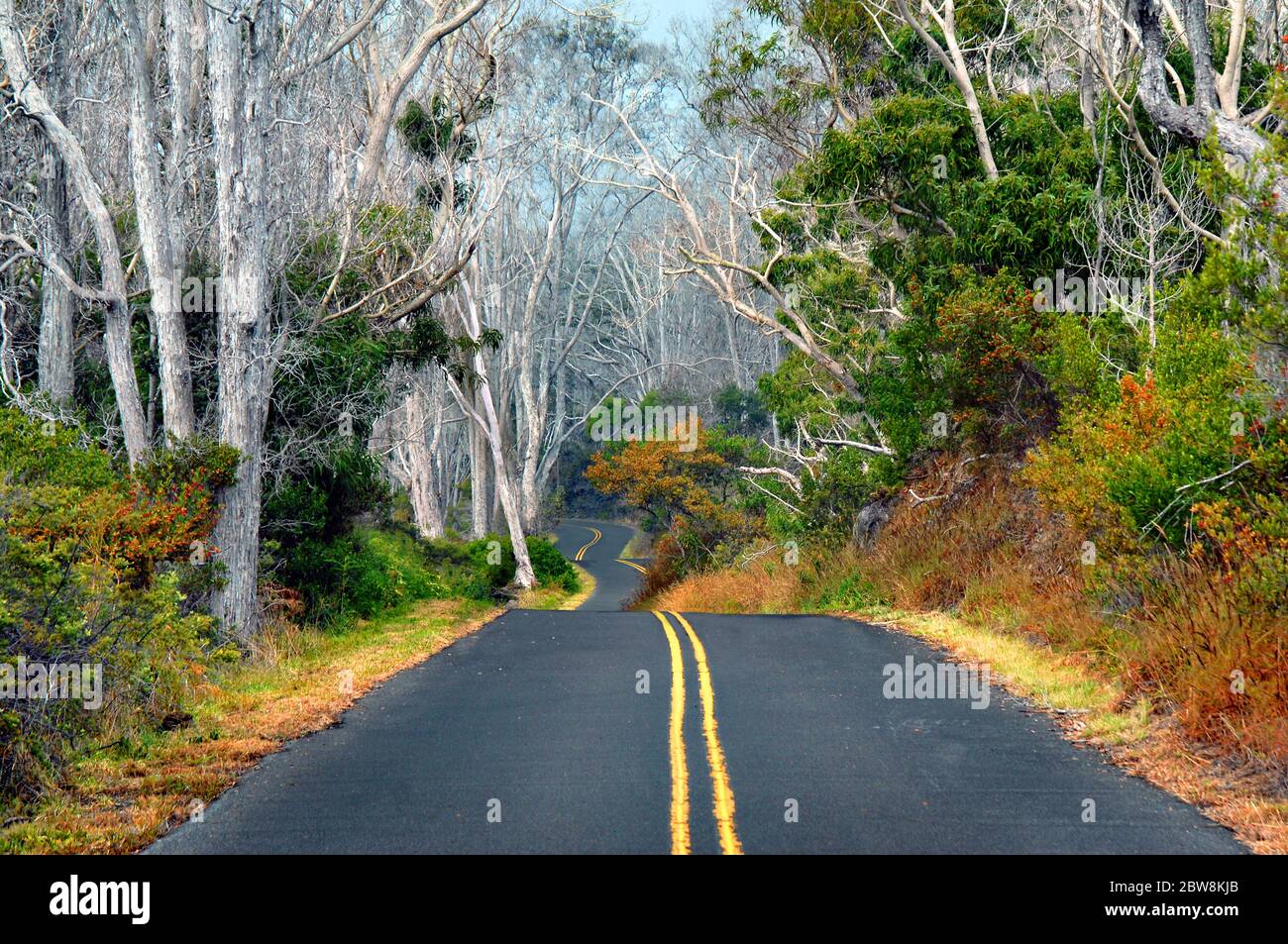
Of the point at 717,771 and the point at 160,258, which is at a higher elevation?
the point at 160,258

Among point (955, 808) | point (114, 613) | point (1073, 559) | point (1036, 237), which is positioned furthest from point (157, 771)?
point (1036, 237)

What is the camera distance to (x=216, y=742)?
10258 millimetres

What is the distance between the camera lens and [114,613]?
409 inches

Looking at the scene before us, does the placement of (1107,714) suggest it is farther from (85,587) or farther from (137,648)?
(85,587)

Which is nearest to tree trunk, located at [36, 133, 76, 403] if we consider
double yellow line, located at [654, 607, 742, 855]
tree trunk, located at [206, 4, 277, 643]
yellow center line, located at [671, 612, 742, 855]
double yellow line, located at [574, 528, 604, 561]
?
tree trunk, located at [206, 4, 277, 643]

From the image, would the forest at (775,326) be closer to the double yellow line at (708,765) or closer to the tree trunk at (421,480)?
the double yellow line at (708,765)

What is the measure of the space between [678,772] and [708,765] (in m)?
0.33

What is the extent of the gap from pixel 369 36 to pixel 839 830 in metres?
22.0

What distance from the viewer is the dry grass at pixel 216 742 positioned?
7664 mm

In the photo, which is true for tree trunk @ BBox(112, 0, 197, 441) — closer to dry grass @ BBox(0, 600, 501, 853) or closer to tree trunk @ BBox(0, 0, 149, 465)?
tree trunk @ BBox(0, 0, 149, 465)

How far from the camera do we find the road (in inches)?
287

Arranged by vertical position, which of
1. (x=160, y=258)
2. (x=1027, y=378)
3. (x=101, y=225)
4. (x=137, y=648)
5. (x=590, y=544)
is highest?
(x=101, y=225)

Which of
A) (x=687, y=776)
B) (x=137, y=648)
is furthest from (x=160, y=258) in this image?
(x=687, y=776)

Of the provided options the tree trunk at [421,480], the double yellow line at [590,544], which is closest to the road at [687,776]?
the tree trunk at [421,480]
